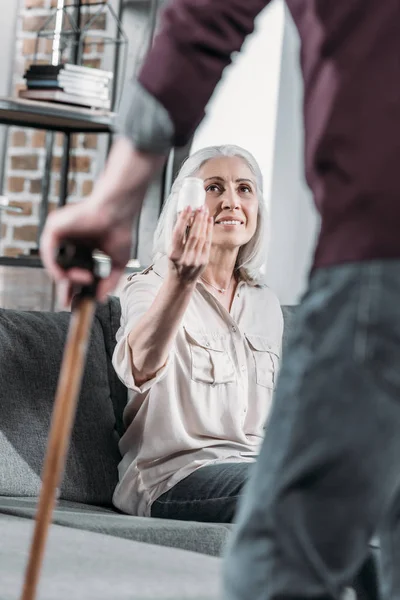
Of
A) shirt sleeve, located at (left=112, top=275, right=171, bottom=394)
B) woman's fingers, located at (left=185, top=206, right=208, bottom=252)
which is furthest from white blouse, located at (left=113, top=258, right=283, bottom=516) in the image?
woman's fingers, located at (left=185, top=206, right=208, bottom=252)

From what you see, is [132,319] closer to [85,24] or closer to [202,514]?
[202,514]

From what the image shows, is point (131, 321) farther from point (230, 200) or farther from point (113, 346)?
point (230, 200)

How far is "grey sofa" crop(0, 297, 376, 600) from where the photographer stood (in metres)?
1.63

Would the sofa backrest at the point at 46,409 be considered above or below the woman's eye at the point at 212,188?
below

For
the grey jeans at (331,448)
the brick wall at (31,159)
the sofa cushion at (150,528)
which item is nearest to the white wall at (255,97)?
the brick wall at (31,159)

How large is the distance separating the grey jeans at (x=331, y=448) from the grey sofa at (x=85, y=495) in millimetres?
747

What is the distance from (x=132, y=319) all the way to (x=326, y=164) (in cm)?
151

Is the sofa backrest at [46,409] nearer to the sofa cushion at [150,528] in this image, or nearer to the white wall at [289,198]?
the sofa cushion at [150,528]

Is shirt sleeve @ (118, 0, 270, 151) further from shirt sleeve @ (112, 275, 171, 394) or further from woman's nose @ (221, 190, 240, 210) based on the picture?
woman's nose @ (221, 190, 240, 210)

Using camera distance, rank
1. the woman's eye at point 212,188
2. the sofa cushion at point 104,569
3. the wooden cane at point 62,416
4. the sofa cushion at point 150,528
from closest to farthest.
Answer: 1. the wooden cane at point 62,416
2. the sofa cushion at point 104,569
3. the sofa cushion at point 150,528
4. the woman's eye at point 212,188

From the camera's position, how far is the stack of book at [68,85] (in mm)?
3117

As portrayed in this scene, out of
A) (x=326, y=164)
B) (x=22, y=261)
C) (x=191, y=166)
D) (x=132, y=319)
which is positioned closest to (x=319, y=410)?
(x=326, y=164)

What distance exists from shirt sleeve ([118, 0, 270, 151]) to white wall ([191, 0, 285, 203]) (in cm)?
275

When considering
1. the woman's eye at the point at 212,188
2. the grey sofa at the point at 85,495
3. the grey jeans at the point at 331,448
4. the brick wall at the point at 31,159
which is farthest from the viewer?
the brick wall at the point at 31,159
